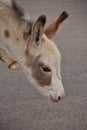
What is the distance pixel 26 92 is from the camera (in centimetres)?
242

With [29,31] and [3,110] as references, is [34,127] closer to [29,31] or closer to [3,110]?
[3,110]

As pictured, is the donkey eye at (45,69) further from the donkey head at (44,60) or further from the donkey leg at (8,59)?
the donkey leg at (8,59)

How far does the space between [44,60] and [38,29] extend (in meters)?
0.16

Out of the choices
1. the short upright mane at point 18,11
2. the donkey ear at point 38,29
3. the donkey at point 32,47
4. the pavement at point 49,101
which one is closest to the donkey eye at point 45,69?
the donkey at point 32,47

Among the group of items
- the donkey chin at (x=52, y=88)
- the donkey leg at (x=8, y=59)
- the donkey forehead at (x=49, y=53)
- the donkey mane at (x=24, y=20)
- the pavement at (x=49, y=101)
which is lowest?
the pavement at (x=49, y=101)

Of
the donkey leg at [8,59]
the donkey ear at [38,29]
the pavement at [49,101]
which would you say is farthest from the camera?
the pavement at [49,101]

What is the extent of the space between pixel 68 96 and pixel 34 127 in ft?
1.58

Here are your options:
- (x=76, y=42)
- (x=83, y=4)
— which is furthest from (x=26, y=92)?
(x=83, y=4)

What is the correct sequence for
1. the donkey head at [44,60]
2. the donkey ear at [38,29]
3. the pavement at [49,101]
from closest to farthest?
the donkey ear at [38,29] → the donkey head at [44,60] → the pavement at [49,101]

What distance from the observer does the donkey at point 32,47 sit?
61.2 inches

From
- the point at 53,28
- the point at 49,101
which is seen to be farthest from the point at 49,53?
the point at 49,101

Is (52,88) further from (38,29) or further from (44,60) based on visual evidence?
(38,29)

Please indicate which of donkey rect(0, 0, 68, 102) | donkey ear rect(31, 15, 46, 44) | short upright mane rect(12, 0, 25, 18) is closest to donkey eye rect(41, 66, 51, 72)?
donkey rect(0, 0, 68, 102)

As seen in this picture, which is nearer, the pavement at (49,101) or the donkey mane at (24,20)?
the donkey mane at (24,20)
